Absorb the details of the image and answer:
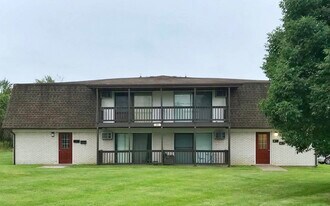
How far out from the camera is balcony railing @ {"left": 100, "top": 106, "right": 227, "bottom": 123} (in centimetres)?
3031

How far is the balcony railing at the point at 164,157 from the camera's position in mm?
30047

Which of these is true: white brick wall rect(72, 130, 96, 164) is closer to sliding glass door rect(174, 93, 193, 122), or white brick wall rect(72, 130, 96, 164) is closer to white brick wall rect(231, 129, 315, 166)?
sliding glass door rect(174, 93, 193, 122)

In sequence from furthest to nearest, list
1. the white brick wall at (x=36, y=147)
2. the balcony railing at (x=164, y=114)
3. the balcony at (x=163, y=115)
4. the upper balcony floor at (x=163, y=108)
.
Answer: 1. the white brick wall at (x=36, y=147)
2. the balcony railing at (x=164, y=114)
3. the balcony at (x=163, y=115)
4. the upper balcony floor at (x=163, y=108)

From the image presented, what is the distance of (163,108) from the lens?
3020 cm

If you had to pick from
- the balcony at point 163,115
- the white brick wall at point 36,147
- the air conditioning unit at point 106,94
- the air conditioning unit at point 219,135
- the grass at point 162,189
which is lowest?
the grass at point 162,189

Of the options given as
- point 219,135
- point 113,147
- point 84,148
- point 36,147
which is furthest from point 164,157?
point 36,147

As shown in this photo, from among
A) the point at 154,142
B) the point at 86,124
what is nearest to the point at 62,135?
the point at 86,124

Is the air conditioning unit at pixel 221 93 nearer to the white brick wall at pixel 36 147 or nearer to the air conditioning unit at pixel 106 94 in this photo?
the air conditioning unit at pixel 106 94

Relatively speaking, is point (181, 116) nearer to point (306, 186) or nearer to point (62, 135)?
point (62, 135)

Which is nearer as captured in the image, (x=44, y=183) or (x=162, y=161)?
(x=44, y=183)

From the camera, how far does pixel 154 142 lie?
31234mm

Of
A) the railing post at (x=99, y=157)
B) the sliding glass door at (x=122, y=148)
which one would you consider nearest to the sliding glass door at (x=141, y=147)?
the sliding glass door at (x=122, y=148)

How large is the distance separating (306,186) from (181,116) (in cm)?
1307

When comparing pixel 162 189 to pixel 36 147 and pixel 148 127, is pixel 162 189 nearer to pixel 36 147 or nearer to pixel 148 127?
pixel 148 127
